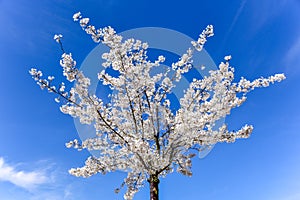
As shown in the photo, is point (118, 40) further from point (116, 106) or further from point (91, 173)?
point (91, 173)

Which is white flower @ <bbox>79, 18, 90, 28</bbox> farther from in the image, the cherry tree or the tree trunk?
the tree trunk

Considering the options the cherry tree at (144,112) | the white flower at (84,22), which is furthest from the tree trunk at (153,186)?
the white flower at (84,22)

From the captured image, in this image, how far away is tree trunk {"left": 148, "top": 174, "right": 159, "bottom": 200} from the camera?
6954 mm

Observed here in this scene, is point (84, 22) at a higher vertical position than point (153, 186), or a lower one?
higher

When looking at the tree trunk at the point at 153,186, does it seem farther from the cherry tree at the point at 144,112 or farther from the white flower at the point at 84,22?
the white flower at the point at 84,22

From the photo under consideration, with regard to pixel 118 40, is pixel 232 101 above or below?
below

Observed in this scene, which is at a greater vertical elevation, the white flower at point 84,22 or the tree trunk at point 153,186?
the white flower at point 84,22

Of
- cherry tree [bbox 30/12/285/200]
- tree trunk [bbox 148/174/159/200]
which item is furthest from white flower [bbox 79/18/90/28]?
tree trunk [bbox 148/174/159/200]

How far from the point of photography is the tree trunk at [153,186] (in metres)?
6.95

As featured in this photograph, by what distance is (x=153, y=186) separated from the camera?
23.0ft

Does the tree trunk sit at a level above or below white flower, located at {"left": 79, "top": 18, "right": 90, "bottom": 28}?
below

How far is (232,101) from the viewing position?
7684 millimetres

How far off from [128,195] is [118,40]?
4406 millimetres

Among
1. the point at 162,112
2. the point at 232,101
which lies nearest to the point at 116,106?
the point at 162,112
